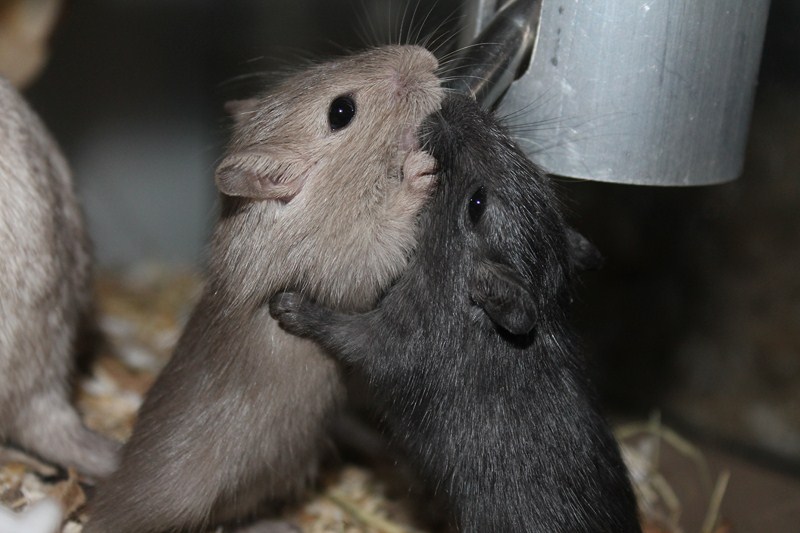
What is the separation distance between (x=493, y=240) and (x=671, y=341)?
10.8 feet

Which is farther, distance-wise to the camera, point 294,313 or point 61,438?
point 61,438

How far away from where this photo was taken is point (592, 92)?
9.75ft

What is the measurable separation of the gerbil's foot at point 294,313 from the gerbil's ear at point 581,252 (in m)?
0.90

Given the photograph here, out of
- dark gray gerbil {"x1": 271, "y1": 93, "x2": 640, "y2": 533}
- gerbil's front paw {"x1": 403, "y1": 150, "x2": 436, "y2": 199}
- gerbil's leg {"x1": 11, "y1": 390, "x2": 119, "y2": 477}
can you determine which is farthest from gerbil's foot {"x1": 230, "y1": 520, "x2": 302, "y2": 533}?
gerbil's front paw {"x1": 403, "y1": 150, "x2": 436, "y2": 199}

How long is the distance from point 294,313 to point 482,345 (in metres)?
0.61

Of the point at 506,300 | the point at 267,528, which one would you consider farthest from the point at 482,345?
the point at 267,528

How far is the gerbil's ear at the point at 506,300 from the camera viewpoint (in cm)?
266

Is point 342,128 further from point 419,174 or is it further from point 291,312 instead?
point 291,312

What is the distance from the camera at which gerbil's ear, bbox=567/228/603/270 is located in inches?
124

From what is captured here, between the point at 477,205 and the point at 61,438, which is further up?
the point at 477,205

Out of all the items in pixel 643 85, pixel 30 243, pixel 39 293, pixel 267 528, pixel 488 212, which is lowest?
pixel 267 528

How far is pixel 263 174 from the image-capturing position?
289 centimetres

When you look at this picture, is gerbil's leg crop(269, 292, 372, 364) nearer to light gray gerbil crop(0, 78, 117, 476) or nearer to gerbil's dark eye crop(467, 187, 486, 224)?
gerbil's dark eye crop(467, 187, 486, 224)

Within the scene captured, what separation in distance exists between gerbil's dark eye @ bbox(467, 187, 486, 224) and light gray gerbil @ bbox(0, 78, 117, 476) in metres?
1.57
